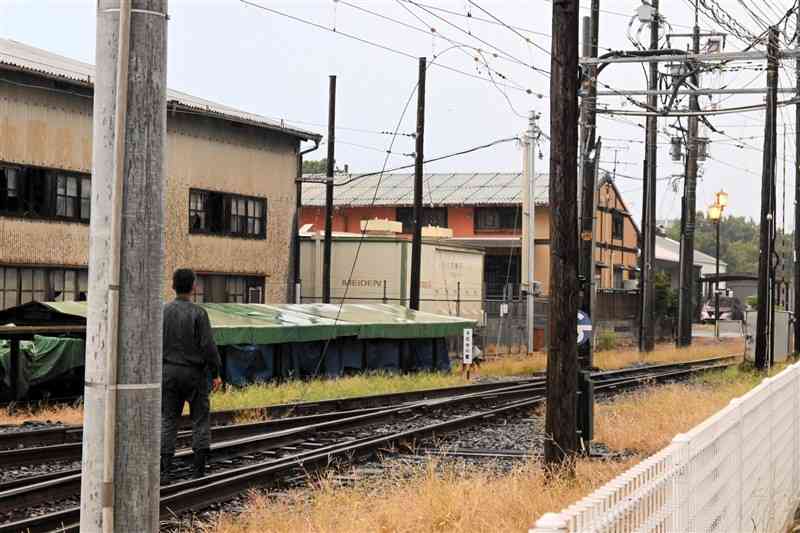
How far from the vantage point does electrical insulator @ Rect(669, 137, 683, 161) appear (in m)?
45.8

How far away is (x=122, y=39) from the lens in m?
4.82

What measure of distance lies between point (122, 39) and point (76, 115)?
1110 inches

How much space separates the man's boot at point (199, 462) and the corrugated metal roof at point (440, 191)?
5295 cm

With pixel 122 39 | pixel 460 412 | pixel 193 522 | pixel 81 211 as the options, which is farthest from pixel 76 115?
pixel 122 39

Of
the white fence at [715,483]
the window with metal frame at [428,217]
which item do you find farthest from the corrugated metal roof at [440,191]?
the white fence at [715,483]

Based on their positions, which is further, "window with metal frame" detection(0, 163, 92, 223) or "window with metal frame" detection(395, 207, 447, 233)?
"window with metal frame" detection(395, 207, 447, 233)

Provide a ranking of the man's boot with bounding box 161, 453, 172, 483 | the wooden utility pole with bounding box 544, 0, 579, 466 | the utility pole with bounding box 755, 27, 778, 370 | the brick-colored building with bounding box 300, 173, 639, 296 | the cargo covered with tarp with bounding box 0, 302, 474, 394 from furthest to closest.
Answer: the brick-colored building with bounding box 300, 173, 639, 296 < the utility pole with bounding box 755, 27, 778, 370 < the cargo covered with tarp with bounding box 0, 302, 474, 394 < the wooden utility pole with bounding box 544, 0, 579, 466 < the man's boot with bounding box 161, 453, 172, 483

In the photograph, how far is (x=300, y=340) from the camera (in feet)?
89.7

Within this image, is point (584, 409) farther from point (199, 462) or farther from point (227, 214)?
point (227, 214)

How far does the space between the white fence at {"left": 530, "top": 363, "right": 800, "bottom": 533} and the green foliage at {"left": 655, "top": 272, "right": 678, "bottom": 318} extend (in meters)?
50.2

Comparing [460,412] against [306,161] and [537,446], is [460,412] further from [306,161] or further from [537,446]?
[306,161]

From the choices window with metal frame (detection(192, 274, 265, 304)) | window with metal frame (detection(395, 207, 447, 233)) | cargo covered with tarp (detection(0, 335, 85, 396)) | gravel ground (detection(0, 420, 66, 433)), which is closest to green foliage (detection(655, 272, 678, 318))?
window with metal frame (detection(395, 207, 447, 233))

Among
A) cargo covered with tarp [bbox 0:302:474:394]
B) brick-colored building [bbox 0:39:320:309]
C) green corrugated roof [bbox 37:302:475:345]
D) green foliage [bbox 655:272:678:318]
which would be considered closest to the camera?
cargo covered with tarp [bbox 0:302:474:394]

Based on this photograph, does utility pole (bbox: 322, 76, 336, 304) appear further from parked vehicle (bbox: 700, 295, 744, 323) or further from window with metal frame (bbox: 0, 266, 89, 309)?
parked vehicle (bbox: 700, 295, 744, 323)
